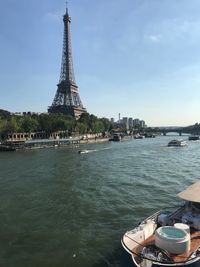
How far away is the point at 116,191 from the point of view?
33406 millimetres

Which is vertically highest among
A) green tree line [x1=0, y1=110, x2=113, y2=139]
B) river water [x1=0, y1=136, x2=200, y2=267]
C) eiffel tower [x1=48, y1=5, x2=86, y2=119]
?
eiffel tower [x1=48, y1=5, x2=86, y2=119]

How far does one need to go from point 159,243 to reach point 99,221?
8679 millimetres

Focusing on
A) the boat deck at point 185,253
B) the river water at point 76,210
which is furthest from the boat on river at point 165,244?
the river water at point 76,210

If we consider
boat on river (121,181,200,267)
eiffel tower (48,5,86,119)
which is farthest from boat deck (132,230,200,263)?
eiffel tower (48,5,86,119)

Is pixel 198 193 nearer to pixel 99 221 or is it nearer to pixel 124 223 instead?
pixel 124 223

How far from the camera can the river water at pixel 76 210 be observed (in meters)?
18.4

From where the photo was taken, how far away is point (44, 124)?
438 ft

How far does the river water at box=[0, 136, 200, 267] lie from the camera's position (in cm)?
1841

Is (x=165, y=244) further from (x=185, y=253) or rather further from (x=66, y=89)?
(x=66, y=89)

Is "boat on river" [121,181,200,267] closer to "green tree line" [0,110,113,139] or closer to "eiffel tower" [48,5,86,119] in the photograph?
"green tree line" [0,110,113,139]

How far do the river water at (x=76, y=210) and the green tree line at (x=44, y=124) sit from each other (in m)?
70.1

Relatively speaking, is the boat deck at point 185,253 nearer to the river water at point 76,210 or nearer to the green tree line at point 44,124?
the river water at point 76,210

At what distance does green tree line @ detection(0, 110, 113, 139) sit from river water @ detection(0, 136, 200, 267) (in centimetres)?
7013

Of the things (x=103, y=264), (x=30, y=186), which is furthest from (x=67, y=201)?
(x=103, y=264)
